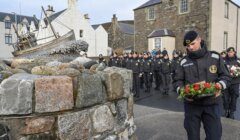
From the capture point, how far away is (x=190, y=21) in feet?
84.6

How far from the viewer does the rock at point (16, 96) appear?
8.80 ft

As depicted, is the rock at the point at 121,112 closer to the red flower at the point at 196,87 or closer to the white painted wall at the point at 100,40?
the red flower at the point at 196,87

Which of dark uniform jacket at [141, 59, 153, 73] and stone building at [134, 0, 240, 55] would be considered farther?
stone building at [134, 0, 240, 55]

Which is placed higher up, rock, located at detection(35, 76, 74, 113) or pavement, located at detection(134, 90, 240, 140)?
rock, located at detection(35, 76, 74, 113)

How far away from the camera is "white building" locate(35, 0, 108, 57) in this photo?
34938 millimetres

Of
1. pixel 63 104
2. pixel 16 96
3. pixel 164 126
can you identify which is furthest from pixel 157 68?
pixel 16 96

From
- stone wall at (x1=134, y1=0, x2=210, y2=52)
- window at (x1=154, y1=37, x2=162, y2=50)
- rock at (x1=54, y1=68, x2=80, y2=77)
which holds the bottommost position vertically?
rock at (x1=54, y1=68, x2=80, y2=77)

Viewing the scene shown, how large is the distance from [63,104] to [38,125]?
0.33 meters

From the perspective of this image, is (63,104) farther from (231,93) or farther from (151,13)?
(151,13)

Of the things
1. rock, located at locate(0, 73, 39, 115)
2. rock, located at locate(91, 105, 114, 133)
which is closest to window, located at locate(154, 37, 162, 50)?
rock, located at locate(91, 105, 114, 133)

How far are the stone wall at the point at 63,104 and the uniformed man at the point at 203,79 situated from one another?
3.20ft

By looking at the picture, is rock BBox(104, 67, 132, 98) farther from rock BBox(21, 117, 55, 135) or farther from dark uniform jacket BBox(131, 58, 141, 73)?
dark uniform jacket BBox(131, 58, 141, 73)

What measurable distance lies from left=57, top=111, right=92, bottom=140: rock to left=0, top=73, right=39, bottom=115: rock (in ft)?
Answer: 1.28

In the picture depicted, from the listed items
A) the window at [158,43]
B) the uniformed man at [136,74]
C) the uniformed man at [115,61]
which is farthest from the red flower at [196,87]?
the window at [158,43]
